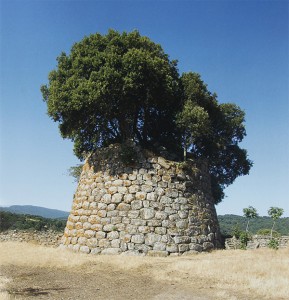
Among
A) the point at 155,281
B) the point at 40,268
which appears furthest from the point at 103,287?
the point at 40,268

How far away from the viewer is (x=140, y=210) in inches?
811

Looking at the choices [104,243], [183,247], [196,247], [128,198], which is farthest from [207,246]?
[104,243]

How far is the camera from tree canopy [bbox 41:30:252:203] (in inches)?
835

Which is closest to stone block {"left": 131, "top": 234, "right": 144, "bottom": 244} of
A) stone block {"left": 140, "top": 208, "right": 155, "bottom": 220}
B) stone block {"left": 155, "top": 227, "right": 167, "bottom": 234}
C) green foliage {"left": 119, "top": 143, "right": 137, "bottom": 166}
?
stone block {"left": 155, "top": 227, "right": 167, "bottom": 234}

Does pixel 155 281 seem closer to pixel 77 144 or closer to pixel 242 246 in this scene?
pixel 242 246

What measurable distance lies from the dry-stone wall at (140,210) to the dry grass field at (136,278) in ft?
8.55

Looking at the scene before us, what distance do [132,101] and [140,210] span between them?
782 cm

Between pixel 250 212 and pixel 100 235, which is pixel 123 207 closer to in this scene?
pixel 100 235

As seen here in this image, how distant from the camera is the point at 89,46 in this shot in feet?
75.7

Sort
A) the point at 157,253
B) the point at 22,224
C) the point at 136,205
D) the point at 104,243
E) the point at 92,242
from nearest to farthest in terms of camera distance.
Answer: the point at 157,253 < the point at 104,243 < the point at 92,242 < the point at 136,205 < the point at 22,224

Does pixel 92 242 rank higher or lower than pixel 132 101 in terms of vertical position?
lower

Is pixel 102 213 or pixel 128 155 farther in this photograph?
pixel 128 155

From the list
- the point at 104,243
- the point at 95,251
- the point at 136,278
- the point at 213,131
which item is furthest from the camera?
the point at 213,131

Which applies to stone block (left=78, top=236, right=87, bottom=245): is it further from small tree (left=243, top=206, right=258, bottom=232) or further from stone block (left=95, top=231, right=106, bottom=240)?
small tree (left=243, top=206, right=258, bottom=232)
